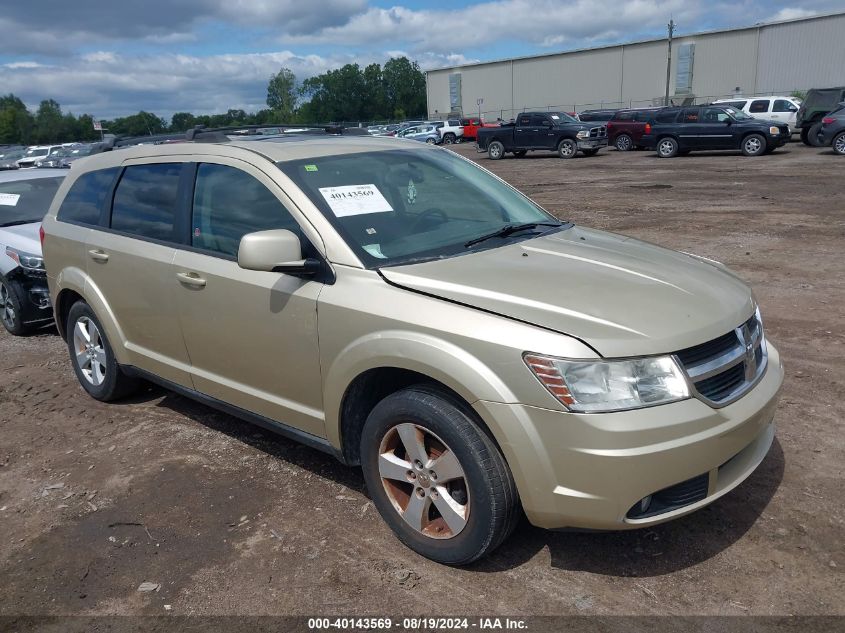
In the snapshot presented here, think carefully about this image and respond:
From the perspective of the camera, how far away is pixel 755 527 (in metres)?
3.25

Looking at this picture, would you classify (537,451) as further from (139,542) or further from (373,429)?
(139,542)

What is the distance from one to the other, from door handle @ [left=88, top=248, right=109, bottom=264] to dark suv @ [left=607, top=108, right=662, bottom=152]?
26.6m

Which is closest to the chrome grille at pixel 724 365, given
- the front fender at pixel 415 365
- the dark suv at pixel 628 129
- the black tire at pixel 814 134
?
the front fender at pixel 415 365

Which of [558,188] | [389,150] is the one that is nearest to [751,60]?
[558,188]

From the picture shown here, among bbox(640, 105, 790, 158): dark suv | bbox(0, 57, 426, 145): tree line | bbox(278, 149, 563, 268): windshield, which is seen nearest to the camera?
bbox(278, 149, 563, 268): windshield

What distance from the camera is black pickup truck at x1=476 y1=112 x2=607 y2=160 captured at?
2769cm

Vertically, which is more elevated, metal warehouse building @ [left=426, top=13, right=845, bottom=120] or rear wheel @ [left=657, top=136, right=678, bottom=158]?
metal warehouse building @ [left=426, top=13, right=845, bottom=120]

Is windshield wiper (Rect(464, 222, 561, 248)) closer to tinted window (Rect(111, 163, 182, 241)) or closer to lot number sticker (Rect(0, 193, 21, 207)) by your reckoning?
tinted window (Rect(111, 163, 182, 241))

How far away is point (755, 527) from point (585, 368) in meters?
1.37

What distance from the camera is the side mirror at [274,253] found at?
3.17m

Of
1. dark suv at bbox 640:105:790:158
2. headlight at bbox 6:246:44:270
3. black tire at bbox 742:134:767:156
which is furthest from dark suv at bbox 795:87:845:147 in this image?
headlight at bbox 6:246:44:270

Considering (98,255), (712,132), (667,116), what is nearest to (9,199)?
(98,255)

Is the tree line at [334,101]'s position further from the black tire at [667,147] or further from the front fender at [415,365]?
the front fender at [415,365]

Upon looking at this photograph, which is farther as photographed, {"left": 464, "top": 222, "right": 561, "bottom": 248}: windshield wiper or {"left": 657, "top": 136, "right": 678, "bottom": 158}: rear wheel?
{"left": 657, "top": 136, "right": 678, "bottom": 158}: rear wheel
